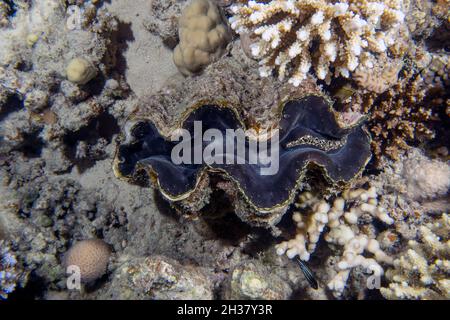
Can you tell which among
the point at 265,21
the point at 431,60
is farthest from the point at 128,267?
the point at 431,60

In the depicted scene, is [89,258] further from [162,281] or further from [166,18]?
[166,18]

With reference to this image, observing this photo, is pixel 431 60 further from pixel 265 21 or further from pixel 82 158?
pixel 82 158

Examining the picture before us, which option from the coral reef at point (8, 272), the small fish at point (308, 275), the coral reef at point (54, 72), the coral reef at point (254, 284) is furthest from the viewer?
the coral reef at point (8, 272)

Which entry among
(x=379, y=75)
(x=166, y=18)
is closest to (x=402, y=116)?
(x=379, y=75)

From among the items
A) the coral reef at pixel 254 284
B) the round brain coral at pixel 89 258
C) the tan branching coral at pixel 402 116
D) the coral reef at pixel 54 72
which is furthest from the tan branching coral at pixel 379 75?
the round brain coral at pixel 89 258

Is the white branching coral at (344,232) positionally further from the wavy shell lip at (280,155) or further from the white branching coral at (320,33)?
the white branching coral at (320,33)

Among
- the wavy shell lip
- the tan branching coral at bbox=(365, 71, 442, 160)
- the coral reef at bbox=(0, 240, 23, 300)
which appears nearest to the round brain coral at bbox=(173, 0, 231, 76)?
the wavy shell lip

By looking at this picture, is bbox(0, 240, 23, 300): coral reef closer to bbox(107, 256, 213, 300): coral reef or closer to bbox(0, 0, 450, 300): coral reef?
A: bbox(0, 0, 450, 300): coral reef
